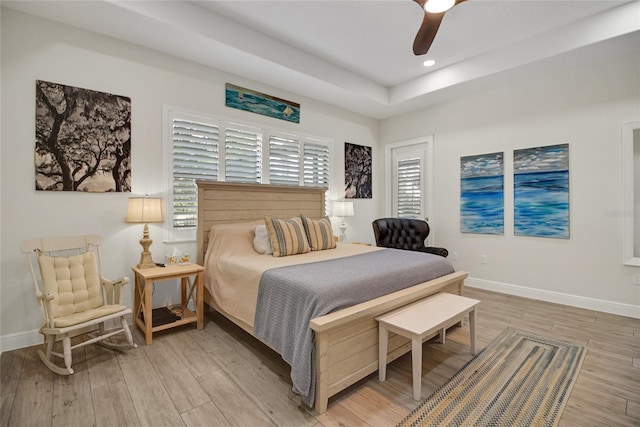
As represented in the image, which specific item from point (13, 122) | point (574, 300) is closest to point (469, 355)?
point (574, 300)

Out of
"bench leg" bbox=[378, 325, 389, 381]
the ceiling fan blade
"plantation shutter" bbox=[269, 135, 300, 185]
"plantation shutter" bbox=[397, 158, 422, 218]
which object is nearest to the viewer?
"bench leg" bbox=[378, 325, 389, 381]

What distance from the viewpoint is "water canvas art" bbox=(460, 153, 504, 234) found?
4289mm

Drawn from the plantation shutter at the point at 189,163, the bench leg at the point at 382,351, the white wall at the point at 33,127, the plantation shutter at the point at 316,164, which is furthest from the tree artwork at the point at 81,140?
the bench leg at the point at 382,351

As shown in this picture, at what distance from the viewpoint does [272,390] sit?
79.8 inches

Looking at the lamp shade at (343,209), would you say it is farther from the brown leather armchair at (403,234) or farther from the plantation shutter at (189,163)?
the plantation shutter at (189,163)

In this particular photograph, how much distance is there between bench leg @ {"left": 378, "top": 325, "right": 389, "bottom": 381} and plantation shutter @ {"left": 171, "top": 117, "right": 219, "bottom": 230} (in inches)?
96.9

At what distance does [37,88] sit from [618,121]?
5.85 m

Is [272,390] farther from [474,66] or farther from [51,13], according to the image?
[474,66]

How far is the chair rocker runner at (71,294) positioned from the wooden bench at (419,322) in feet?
6.56

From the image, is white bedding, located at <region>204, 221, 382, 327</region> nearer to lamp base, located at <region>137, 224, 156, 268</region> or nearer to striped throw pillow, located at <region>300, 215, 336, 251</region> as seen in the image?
striped throw pillow, located at <region>300, 215, 336, 251</region>

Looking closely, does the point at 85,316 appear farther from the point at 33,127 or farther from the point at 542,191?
the point at 542,191

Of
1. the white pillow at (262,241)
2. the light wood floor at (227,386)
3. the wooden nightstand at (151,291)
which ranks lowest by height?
the light wood floor at (227,386)

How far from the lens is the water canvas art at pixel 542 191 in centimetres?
375

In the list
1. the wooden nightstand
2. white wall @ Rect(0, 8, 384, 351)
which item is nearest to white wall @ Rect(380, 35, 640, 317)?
white wall @ Rect(0, 8, 384, 351)
